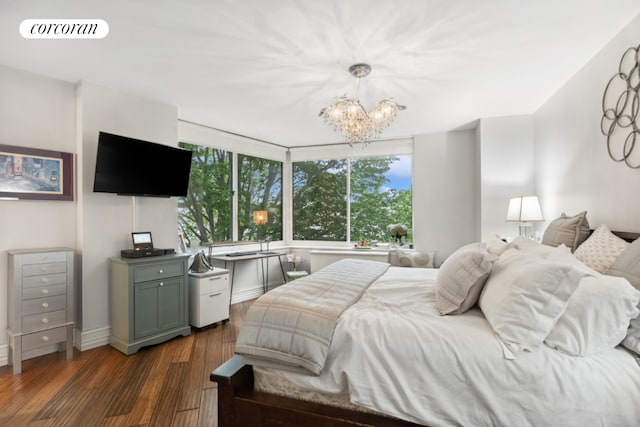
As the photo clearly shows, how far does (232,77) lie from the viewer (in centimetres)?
278

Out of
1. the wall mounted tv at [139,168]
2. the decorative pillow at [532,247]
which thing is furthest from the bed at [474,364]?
the wall mounted tv at [139,168]

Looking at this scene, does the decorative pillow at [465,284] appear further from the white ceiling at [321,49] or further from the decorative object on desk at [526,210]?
the decorative object on desk at [526,210]

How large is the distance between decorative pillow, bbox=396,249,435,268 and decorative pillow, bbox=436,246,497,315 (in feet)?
8.47

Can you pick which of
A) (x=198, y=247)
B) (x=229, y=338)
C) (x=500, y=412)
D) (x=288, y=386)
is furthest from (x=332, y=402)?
(x=198, y=247)

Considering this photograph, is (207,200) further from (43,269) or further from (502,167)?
(502,167)

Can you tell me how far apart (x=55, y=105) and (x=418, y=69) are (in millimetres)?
3352

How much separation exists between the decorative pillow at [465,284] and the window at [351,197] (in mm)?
3366

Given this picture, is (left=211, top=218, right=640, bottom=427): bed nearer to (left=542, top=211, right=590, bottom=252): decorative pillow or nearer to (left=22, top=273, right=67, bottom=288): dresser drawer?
(left=542, top=211, right=590, bottom=252): decorative pillow

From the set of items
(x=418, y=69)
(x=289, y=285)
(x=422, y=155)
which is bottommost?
(x=289, y=285)

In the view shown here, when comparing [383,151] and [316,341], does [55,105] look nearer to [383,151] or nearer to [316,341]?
[316,341]

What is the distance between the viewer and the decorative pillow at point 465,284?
1.61m

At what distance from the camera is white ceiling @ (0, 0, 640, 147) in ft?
6.20

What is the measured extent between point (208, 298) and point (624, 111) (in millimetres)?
3945

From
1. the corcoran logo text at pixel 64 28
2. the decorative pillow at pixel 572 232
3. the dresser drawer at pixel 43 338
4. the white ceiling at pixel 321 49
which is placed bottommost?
the dresser drawer at pixel 43 338
